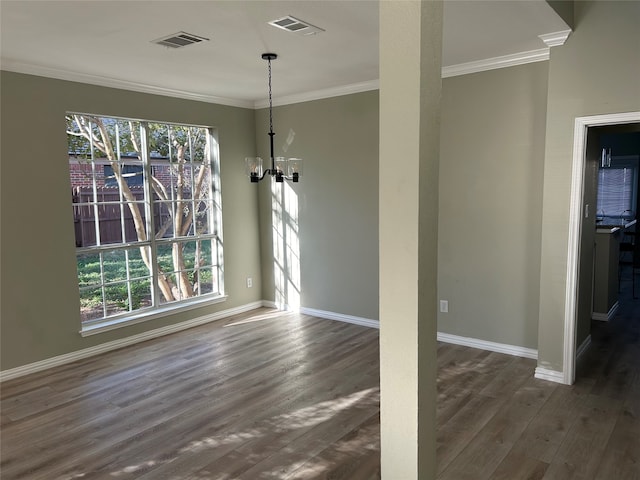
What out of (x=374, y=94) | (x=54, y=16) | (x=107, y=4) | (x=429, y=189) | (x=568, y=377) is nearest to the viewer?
(x=429, y=189)

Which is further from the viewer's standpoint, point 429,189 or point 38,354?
point 38,354

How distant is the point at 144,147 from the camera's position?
5.06 metres

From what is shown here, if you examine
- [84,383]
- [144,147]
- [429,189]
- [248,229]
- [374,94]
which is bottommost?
[84,383]

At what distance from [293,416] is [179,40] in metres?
2.85

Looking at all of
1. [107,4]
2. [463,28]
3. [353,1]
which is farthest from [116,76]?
[463,28]

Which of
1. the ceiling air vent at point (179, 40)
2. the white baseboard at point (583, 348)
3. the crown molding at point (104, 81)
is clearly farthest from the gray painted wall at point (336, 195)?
the ceiling air vent at point (179, 40)

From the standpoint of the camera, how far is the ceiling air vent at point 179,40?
3.23 metres

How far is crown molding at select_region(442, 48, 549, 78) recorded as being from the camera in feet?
12.8

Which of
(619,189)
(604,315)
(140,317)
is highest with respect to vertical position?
(619,189)

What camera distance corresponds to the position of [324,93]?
5363 mm

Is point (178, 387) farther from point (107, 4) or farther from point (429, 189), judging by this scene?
point (429, 189)

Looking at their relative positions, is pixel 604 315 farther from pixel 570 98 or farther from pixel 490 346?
pixel 570 98

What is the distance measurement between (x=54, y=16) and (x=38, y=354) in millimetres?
2976

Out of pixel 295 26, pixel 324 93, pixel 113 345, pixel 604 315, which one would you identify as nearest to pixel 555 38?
pixel 295 26
